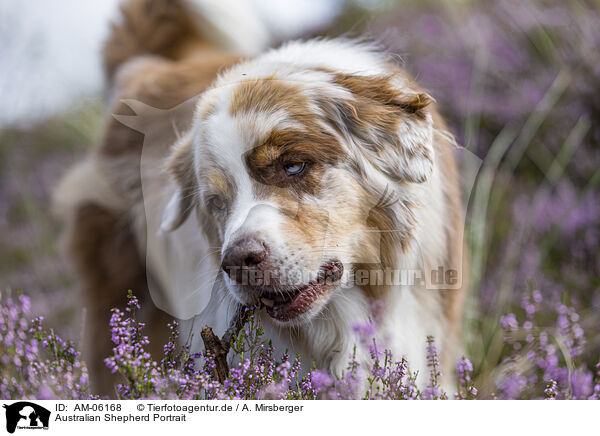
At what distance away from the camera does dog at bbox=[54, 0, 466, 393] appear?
4.35 feet

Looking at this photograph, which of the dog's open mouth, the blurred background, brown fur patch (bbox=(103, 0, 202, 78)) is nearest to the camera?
the dog's open mouth

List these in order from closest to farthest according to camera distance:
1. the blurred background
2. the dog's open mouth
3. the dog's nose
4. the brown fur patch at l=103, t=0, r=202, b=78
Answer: the dog's nose < the dog's open mouth < the blurred background < the brown fur patch at l=103, t=0, r=202, b=78

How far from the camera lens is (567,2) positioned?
9.11 ft

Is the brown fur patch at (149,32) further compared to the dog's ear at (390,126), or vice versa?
the brown fur patch at (149,32)

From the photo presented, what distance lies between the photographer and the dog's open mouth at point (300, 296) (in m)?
1.36

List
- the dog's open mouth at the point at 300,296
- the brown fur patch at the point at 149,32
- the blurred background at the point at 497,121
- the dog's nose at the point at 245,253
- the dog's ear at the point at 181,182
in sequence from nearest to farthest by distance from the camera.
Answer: the dog's nose at the point at 245,253 < the dog's open mouth at the point at 300,296 < the dog's ear at the point at 181,182 < the blurred background at the point at 497,121 < the brown fur patch at the point at 149,32

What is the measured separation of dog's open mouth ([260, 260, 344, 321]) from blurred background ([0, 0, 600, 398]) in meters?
0.66

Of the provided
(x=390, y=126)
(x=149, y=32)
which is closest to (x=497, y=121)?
(x=390, y=126)

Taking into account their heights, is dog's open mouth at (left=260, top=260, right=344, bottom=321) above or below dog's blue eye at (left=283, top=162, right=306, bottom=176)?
below

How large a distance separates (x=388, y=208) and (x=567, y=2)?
200cm

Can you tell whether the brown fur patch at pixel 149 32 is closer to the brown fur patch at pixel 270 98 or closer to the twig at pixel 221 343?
the brown fur patch at pixel 270 98
